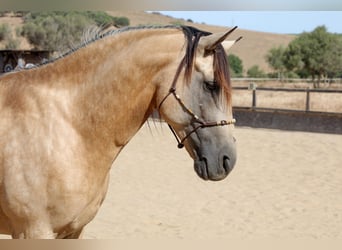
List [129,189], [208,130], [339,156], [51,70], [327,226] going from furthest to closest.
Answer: [339,156] → [129,189] → [327,226] → [51,70] → [208,130]

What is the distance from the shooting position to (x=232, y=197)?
6426mm

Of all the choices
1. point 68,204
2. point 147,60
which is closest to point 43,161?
point 68,204

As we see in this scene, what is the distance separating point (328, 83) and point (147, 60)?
28299mm

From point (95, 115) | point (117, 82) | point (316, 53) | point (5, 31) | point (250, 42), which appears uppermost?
point (117, 82)

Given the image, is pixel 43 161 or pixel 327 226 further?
pixel 327 226

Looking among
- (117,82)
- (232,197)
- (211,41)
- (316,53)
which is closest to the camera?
(211,41)

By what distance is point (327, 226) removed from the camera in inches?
207

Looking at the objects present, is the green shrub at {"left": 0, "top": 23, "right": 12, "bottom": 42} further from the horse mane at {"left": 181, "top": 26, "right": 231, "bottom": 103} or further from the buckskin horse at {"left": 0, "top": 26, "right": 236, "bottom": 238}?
the horse mane at {"left": 181, "top": 26, "right": 231, "bottom": 103}

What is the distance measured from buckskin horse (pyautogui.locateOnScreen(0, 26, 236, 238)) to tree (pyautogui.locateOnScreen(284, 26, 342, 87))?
3073cm

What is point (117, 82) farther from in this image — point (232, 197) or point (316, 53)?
point (316, 53)

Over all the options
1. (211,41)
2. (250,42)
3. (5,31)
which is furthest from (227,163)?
(250,42)

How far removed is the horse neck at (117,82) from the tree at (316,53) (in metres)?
30.7

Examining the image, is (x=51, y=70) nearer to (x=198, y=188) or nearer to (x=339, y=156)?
(x=198, y=188)

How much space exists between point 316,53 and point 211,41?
106 ft
